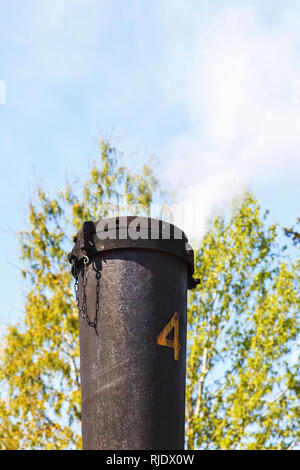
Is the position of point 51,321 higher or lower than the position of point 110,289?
higher

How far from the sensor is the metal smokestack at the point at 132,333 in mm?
3369

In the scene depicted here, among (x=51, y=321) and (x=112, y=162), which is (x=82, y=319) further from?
(x=112, y=162)

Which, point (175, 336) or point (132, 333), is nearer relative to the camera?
point (132, 333)

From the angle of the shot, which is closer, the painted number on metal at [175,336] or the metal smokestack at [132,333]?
the metal smokestack at [132,333]

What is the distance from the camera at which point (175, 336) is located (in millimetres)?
3625

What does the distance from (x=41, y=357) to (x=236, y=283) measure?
422cm

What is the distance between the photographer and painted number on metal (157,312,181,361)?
11.5 feet

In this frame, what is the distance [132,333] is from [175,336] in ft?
1.04

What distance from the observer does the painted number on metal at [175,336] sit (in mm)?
3518

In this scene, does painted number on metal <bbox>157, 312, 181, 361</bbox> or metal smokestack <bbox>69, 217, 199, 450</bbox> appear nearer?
metal smokestack <bbox>69, 217, 199, 450</bbox>

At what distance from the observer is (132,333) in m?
3.45

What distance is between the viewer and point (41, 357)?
39.5 feet
